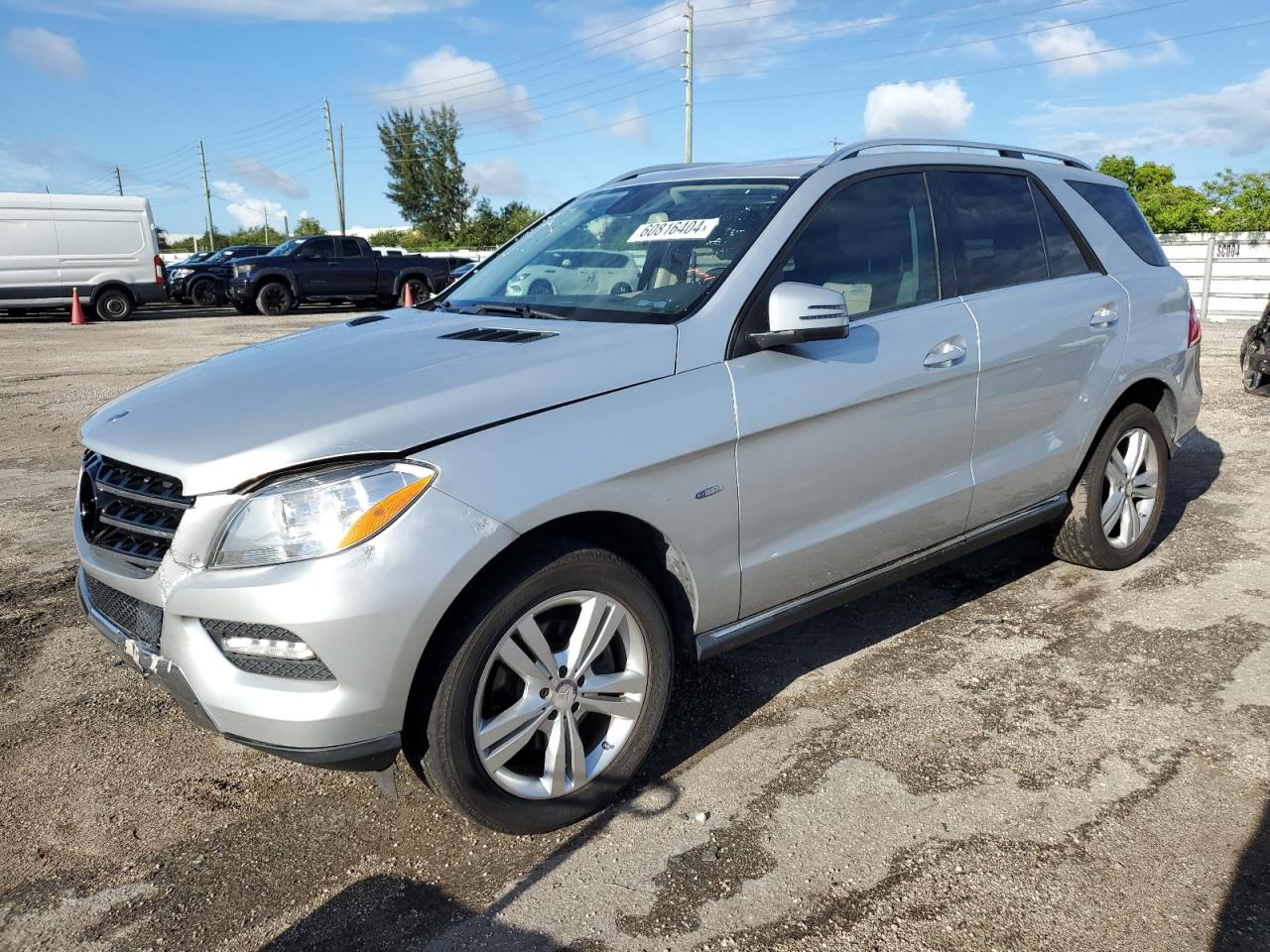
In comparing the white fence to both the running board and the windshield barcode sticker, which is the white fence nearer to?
the running board

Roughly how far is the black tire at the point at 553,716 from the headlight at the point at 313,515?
0.33 meters

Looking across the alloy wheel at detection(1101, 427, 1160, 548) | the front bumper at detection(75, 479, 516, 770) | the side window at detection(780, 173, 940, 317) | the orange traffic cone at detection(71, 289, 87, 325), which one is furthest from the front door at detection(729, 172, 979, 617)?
Result: the orange traffic cone at detection(71, 289, 87, 325)

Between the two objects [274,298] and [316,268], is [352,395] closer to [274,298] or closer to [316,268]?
[316,268]

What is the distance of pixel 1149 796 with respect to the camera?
2922mm

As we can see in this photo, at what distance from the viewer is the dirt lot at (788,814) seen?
244cm

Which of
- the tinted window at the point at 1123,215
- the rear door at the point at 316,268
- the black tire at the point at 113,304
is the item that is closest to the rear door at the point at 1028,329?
the tinted window at the point at 1123,215

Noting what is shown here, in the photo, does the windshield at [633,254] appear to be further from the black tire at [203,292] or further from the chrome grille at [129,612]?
the black tire at [203,292]

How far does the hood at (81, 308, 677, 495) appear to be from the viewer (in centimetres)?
243

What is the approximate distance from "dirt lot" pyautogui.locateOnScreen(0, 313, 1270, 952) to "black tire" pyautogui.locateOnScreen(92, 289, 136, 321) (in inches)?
748

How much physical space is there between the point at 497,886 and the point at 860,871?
917mm

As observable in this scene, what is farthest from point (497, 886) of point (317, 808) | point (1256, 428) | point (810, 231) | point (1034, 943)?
point (1256, 428)

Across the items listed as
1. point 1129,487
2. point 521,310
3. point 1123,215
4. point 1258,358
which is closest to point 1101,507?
point 1129,487

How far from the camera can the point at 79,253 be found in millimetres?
20469

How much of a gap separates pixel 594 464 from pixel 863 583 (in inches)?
51.1
